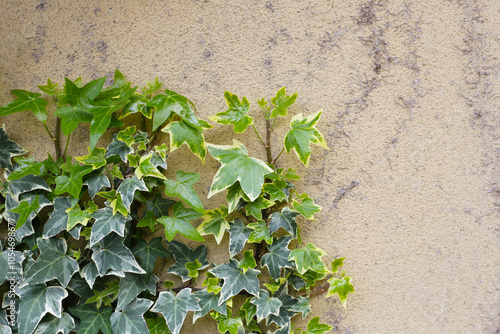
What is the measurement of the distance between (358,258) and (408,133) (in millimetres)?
427

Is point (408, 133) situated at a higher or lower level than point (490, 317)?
higher

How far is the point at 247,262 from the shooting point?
102cm

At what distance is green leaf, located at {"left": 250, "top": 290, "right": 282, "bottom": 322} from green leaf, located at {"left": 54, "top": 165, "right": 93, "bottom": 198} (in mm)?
596

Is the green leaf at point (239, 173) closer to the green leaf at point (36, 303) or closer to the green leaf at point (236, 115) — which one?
the green leaf at point (236, 115)

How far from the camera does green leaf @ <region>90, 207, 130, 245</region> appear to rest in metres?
0.95

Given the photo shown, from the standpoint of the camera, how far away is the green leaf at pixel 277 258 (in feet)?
3.39

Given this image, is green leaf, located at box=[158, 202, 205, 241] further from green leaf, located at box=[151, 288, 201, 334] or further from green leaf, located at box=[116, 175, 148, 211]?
green leaf, located at box=[151, 288, 201, 334]

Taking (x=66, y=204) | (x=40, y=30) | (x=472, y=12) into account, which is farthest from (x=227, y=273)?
(x=472, y=12)

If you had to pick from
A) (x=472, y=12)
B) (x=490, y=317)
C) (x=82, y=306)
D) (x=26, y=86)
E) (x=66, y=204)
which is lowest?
(x=490, y=317)

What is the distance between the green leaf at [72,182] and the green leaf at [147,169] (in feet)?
0.48

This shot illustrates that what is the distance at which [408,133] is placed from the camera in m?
1.10

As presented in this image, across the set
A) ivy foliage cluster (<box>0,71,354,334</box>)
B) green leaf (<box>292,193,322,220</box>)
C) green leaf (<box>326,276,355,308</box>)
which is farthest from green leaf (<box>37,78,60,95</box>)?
green leaf (<box>326,276,355,308</box>)

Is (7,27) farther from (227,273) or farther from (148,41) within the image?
(227,273)

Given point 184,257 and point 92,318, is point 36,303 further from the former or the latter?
point 184,257
